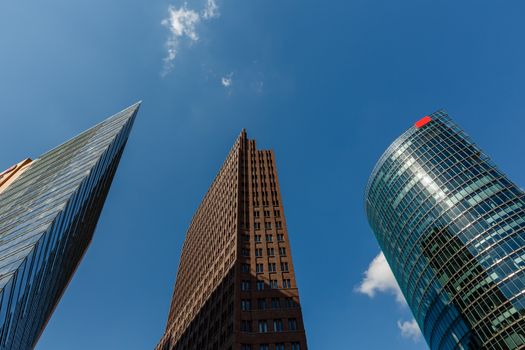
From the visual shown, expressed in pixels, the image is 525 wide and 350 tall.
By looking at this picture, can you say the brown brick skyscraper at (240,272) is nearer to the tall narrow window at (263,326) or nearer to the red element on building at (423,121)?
the tall narrow window at (263,326)

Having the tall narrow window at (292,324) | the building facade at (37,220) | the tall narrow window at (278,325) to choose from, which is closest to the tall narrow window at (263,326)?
the tall narrow window at (278,325)

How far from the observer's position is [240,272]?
7325 centimetres

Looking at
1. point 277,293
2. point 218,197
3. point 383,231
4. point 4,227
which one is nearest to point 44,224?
point 4,227

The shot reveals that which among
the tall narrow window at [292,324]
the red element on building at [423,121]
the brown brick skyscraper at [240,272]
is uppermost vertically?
the red element on building at [423,121]

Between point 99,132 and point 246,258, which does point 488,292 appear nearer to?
point 246,258

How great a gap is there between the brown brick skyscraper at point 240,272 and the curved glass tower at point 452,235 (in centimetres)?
4753

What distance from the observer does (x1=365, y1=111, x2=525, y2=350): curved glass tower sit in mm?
84875

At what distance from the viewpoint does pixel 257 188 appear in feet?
329

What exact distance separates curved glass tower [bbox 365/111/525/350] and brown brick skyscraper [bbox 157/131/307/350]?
47.5 metres

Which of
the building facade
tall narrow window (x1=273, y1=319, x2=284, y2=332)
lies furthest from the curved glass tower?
the building facade

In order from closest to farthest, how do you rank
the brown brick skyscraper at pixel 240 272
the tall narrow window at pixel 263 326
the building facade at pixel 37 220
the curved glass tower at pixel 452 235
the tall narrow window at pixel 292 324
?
the building facade at pixel 37 220 < the tall narrow window at pixel 292 324 < the tall narrow window at pixel 263 326 < the brown brick skyscraper at pixel 240 272 < the curved glass tower at pixel 452 235

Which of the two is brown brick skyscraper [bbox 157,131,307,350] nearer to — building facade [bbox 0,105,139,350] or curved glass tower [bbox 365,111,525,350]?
building facade [bbox 0,105,139,350]

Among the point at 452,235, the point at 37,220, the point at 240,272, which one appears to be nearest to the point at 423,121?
the point at 452,235

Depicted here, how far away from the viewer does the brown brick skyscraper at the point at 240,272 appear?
62.5 m
